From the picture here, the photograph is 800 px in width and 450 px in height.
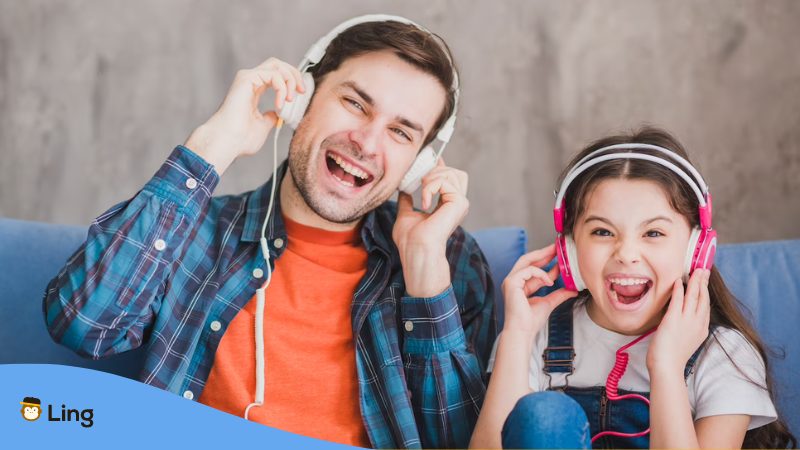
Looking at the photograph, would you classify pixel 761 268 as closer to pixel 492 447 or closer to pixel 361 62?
pixel 492 447

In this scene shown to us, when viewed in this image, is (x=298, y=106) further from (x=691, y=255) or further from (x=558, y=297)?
(x=691, y=255)

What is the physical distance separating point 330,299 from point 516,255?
51cm

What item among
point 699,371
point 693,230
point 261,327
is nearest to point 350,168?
point 261,327

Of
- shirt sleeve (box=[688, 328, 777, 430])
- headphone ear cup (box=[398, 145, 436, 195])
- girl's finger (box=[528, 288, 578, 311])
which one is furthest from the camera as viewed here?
headphone ear cup (box=[398, 145, 436, 195])

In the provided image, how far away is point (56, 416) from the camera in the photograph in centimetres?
117

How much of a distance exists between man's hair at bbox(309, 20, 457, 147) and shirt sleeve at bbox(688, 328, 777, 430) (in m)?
0.87

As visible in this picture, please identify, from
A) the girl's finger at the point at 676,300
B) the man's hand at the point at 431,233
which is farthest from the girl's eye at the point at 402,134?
the girl's finger at the point at 676,300

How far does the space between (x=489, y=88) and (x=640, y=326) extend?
122cm

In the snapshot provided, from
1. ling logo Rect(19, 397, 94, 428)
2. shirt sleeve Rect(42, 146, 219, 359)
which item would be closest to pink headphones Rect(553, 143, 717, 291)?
shirt sleeve Rect(42, 146, 219, 359)

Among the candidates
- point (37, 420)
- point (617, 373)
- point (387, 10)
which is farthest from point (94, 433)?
point (387, 10)

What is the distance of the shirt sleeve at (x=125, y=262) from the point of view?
1.53m

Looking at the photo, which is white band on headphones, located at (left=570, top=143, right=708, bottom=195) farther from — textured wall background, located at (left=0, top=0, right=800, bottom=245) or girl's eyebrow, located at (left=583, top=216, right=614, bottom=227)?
textured wall background, located at (left=0, top=0, right=800, bottom=245)

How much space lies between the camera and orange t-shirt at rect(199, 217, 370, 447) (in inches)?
64.6

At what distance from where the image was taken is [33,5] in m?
2.67
